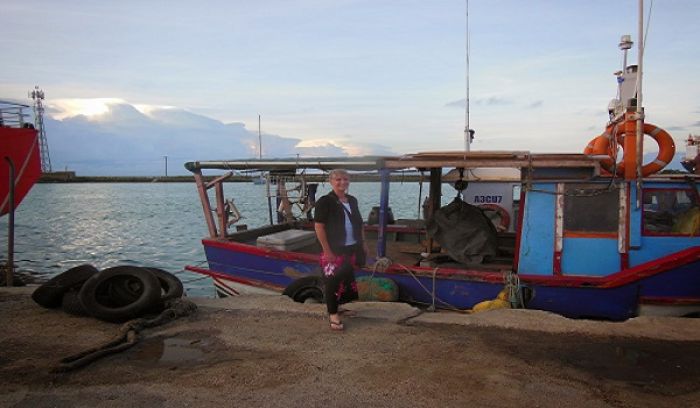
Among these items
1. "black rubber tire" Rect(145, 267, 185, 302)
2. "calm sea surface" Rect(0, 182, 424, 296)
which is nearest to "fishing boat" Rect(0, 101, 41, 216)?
"calm sea surface" Rect(0, 182, 424, 296)

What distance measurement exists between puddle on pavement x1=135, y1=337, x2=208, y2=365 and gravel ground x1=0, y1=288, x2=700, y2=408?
11 millimetres

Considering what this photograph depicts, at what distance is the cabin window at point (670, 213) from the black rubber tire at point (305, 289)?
4.87m

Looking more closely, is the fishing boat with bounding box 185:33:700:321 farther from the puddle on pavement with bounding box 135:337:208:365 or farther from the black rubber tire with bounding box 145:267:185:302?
the puddle on pavement with bounding box 135:337:208:365

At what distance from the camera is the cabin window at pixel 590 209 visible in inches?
291

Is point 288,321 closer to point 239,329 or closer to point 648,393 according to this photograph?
point 239,329

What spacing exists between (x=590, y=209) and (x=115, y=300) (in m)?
6.47

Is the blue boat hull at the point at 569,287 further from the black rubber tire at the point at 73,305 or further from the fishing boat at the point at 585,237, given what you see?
the black rubber tire at the point at 73,305

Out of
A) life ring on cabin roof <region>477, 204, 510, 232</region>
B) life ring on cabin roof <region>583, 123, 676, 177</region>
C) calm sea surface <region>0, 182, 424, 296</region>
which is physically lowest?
calm sea surface <region>0, 182, 424, 296</region>

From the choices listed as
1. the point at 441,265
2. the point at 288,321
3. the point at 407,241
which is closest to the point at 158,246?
the point at 407,241

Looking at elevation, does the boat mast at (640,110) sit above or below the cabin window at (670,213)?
above

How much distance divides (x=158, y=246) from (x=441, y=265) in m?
20.0

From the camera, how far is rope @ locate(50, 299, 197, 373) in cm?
431

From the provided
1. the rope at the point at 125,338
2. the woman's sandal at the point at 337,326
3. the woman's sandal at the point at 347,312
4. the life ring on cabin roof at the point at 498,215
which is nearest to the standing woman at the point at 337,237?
the woman's sandal at the point at 337,326

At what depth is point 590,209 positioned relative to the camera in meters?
7.47
